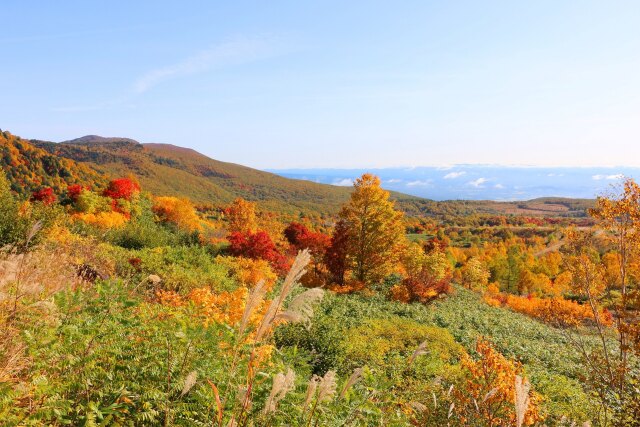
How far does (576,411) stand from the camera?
870 centimetres

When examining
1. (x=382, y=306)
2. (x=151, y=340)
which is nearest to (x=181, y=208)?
(x=382, y=306)

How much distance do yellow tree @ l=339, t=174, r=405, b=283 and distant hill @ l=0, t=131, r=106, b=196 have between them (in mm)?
32442

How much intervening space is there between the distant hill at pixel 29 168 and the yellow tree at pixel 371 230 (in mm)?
32442

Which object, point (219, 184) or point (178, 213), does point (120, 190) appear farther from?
point (219, 184)

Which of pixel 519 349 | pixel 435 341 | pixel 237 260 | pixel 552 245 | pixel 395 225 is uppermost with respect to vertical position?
pixel 395 225

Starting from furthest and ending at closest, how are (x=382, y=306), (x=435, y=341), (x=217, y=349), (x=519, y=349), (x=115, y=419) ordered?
(x=382, y=306) < (x=519, y=349) < (x=435, y=341) < (x=217, y=349) < (x=115, y=419)

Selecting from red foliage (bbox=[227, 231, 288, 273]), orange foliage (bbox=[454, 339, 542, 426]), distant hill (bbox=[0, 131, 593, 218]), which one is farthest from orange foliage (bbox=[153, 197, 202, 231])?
distant hill (bbox=[0, 131, 593, 218])

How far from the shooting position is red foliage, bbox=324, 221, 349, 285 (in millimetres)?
23344

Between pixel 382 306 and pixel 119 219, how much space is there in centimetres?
1629

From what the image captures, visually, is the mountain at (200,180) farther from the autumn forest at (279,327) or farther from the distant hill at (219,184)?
the autumn forest at (279,327)

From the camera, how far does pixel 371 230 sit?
2392cm

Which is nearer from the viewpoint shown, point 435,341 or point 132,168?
point 435,341

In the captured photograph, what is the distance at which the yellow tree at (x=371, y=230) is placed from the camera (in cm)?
2378

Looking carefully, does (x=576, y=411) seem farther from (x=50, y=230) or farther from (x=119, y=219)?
(x=119, y=219)
